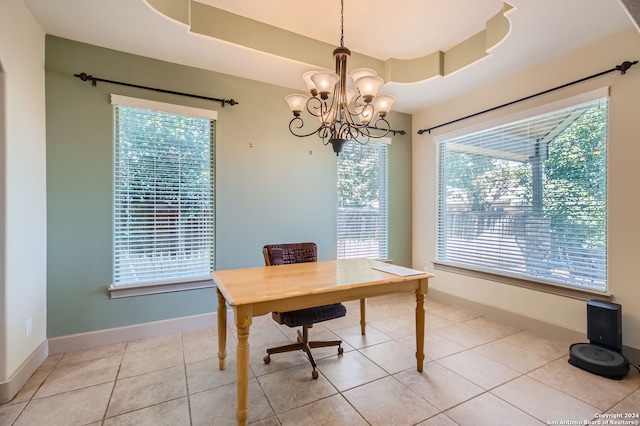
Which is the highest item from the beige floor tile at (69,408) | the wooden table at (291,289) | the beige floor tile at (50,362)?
the wooden table at (291,289)

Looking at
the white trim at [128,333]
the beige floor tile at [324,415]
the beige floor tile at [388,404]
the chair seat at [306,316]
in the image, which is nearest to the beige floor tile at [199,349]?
the white trim at [128,333]

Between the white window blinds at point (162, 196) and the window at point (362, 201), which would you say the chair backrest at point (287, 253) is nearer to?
the white window blinds at point (162, 196)

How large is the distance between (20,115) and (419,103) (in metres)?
4.09

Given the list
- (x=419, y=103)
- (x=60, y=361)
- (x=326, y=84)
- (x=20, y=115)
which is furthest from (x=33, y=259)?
(x=419, y=103)

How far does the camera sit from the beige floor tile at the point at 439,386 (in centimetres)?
189

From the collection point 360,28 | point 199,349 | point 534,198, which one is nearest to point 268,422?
point 199,349

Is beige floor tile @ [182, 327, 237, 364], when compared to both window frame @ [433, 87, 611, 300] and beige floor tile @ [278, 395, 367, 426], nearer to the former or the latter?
beige floor tile @ [278, 395, 367, 426]

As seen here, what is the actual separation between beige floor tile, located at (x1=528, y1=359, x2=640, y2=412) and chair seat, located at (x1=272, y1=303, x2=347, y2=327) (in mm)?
1566

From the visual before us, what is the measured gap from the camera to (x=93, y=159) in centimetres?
262

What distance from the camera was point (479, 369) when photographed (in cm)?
225

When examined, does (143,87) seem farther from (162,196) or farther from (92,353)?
(92,353)

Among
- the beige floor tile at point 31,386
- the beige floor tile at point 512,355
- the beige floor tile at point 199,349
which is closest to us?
the beige floor tile at point 31,386

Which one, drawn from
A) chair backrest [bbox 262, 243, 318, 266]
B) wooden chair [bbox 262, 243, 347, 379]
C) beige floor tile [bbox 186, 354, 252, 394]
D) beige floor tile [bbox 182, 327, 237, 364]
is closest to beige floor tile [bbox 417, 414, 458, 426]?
wooden chair [bbox 262, 243, 347, 379]

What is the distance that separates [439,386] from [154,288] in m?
2.66
